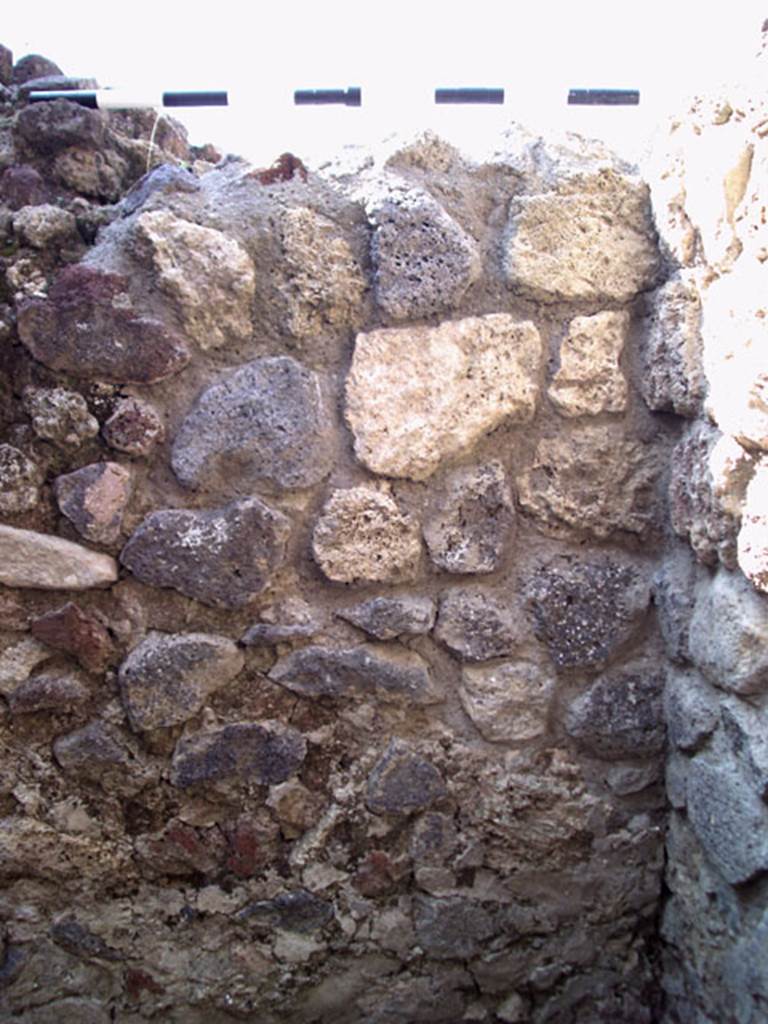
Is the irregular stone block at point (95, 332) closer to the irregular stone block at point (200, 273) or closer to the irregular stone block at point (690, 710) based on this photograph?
the irregular stone block at point (200, 273)

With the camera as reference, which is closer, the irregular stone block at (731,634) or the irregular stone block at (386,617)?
the irregular stone block at (731,634)

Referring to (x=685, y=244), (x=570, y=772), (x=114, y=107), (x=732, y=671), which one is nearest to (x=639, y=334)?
(x=685, y=244)

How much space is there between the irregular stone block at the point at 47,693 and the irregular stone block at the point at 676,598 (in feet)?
2.95

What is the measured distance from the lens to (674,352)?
1.21 m

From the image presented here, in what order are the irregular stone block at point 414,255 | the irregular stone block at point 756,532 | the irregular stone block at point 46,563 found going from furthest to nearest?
the irregular stone block at point 414,255
the irregular stone block at point 46,563
the irregular stone block at point 756,532

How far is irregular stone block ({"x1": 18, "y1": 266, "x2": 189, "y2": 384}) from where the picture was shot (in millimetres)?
1186

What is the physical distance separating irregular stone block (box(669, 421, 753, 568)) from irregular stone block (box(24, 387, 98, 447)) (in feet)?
2.89

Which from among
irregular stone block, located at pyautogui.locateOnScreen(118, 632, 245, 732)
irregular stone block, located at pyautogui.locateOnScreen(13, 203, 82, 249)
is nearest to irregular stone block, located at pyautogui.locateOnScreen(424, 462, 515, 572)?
irregular stone block, located at pyautogui.locateOnScreen(118, 632, 245, 732)

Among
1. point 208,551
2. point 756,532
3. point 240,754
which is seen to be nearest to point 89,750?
point 240,754

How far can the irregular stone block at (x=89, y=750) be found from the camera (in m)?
1.23

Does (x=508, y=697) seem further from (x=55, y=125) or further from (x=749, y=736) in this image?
(x=55, y=125)

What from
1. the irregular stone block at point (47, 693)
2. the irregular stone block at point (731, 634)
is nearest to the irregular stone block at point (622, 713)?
the irregular stone block at point (731, 634)

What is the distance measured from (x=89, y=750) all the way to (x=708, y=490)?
0.98m

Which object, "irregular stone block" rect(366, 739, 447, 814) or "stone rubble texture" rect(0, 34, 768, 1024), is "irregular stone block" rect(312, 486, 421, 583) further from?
"irregular stone block" rect(366, 739, 447, 814)
